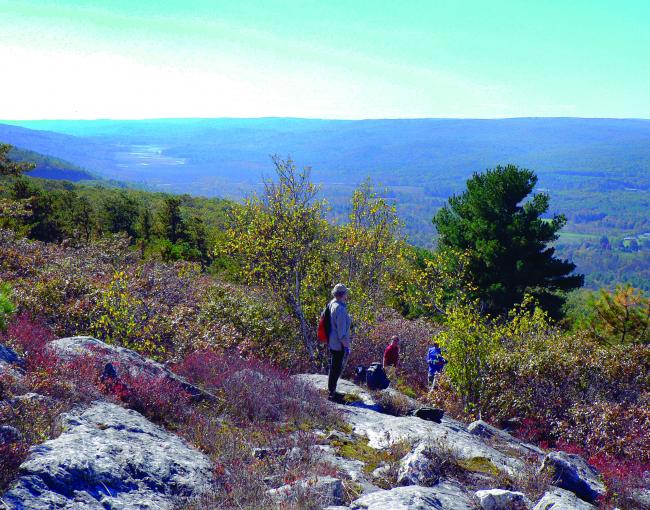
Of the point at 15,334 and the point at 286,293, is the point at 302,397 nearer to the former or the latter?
the point at 15,334

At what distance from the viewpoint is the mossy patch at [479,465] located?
6301 mm

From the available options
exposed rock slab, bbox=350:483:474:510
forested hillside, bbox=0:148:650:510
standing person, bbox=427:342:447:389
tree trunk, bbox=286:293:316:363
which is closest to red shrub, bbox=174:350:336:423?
forested hillside, bbox=0:148:650:510

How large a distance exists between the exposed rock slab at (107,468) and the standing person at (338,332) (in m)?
3.61

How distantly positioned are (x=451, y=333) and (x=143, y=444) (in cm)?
745

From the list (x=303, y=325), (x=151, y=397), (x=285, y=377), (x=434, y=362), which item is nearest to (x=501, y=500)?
(x=151, y=397)

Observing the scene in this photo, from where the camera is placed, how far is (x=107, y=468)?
4.67 meters

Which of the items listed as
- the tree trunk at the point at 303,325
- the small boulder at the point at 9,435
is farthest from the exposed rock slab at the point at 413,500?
the tree trunk at the point at 303,325

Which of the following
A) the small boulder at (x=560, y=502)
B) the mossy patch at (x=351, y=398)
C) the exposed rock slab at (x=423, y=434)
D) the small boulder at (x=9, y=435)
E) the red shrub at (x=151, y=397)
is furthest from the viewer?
the mossy patch at (x=351, y=398)

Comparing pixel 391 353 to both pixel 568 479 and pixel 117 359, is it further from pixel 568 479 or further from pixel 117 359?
pixel 117 359

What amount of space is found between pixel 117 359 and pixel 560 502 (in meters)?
5.84

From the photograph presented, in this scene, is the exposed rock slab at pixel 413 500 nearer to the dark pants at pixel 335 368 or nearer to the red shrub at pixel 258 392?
the red shrub at pixel 258 392

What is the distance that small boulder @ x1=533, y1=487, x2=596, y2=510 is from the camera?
5172 mm

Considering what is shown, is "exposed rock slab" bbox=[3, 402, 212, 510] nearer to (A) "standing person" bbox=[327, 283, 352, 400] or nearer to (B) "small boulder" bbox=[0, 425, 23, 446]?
(B) "small boulder" bbox=[0, 425, 23, 446]

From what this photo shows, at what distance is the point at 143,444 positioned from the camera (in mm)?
5402
